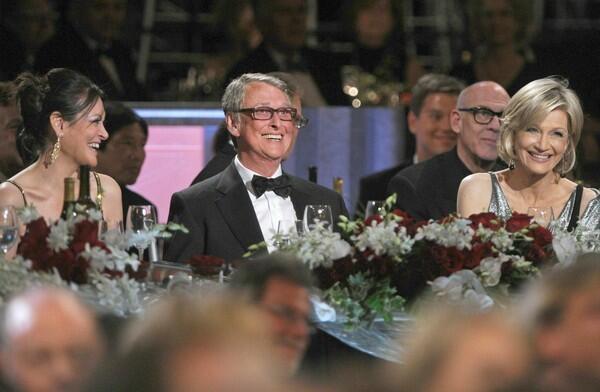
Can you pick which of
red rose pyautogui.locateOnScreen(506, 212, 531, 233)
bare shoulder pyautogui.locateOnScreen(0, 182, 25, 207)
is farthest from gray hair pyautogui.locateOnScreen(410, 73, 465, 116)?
red rose pyautogui.locateOnScreen(506, 212, 531, 233)

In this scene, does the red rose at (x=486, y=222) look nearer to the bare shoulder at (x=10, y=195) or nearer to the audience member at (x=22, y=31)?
the bare shoulder at (x=10, y=195)

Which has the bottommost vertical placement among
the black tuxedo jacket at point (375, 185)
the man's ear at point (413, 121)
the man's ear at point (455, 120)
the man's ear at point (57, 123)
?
the black tuxedo jacket at point (375, 185)

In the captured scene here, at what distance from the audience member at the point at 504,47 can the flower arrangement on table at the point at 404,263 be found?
455cm

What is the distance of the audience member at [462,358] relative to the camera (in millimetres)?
1938

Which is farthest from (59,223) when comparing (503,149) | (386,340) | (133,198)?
(133,198)

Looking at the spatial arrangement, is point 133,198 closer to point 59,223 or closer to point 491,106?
point 491,106

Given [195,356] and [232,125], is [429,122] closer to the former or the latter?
[232,125]

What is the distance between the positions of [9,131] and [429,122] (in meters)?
2.37

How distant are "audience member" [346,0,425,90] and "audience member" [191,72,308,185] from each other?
7.88 feet

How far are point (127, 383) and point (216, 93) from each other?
26.0 feet

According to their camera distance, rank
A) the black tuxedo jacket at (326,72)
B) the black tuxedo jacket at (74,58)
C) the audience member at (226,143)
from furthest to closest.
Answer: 1. the black tuxedo jacket at (326,72)
2. the black tuxedo jacket at (74,58)
3. the audience member at (226,143)

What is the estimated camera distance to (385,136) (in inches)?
376

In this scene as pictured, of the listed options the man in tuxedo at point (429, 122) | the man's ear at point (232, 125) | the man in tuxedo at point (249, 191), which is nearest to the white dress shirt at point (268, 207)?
the man in tuxedo at point (249, 191)

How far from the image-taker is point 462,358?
1956 millimetres
